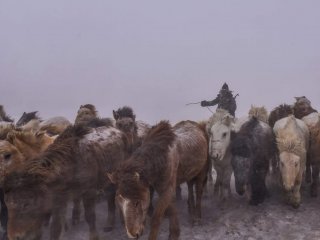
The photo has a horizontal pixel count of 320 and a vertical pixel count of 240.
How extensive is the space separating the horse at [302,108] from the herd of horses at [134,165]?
0.70 meters

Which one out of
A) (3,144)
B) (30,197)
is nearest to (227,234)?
(30,197)

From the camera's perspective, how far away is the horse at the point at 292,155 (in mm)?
9945

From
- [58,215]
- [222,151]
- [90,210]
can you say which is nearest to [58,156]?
[58,215]

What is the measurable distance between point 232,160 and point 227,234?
2.08m

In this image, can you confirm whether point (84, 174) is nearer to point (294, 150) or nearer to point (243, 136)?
point (243, 136)

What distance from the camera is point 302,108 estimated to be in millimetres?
13969

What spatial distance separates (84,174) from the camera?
27.1 feet

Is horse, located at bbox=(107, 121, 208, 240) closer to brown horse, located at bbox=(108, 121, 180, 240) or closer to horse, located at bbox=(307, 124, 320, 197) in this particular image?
brown horse, located at bbox=(108, 121, 180, 240)

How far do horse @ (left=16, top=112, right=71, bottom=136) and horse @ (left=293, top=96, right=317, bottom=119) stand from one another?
8067mm

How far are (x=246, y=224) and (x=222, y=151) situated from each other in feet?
6.76

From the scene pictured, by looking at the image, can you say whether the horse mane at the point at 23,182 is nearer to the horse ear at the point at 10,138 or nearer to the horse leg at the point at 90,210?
the horse leg at the point at 90,210

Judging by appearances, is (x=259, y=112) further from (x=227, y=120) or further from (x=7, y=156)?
(x=7, y=156)

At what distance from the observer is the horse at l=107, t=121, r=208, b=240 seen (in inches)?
261

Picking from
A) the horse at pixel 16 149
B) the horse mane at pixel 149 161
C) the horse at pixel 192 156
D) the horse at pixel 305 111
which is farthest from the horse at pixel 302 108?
the horse at pixel 16 149
